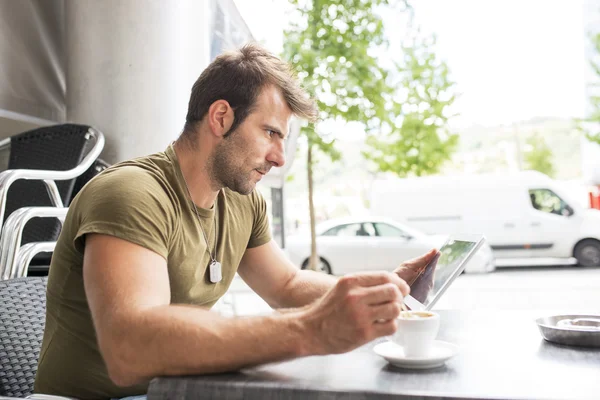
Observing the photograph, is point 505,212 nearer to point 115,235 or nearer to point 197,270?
point 197,270

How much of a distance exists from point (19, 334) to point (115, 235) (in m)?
0.38

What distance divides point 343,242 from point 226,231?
269 inches

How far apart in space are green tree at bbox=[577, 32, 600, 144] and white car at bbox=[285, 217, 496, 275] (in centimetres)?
221

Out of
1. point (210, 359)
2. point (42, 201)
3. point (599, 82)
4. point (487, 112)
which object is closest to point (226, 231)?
point (210, 359)

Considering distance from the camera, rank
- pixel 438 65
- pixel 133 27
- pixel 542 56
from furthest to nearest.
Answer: pixel 542 56 → pixel 438 65 → pixel 133 27

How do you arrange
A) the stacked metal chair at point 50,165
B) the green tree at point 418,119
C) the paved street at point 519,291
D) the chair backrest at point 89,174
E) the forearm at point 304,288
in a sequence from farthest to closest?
the green tree at point 418,119, the paved street at point 519,291, the chair backrest at point 89,174, the stacked metal chair at point 50,165, the forearm at point 304,288

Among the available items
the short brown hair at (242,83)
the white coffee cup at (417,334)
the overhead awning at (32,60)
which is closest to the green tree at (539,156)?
the overhead awning at (32,60)

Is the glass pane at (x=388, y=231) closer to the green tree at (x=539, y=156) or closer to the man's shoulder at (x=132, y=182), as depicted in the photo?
the man's shoulder at (x=132, y=182)

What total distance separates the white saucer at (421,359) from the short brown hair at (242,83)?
59 cm

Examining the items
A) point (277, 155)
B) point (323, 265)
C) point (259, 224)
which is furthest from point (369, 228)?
point (277, 155)

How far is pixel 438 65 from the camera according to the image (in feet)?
28.9

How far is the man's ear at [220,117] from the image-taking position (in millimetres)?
1203

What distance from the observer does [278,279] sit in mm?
1380

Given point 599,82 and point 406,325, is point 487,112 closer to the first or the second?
point 599,82
